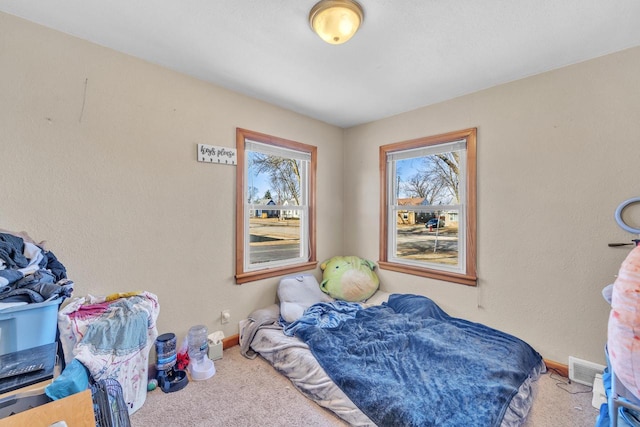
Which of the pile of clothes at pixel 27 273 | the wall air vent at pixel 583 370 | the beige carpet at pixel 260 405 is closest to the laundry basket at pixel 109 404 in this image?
the beige carpet at pixel 260 405

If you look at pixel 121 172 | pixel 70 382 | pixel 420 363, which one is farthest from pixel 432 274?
pixel 121 172

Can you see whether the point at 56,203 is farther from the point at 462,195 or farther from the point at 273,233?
the point at 462,195

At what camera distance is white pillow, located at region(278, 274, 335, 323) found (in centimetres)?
250

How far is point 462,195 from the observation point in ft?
8.51

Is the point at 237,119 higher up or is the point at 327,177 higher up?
the point at 237,119

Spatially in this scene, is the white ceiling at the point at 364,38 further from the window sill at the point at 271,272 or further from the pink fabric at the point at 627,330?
the window sill at the point at 271,272

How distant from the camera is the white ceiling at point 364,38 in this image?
4.74ft

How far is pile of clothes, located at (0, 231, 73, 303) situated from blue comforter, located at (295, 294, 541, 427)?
1609 millimetres

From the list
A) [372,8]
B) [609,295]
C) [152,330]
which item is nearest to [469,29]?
[372,8]

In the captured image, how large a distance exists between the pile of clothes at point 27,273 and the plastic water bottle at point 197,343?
98 centimetres

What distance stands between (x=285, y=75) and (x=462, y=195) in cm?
197

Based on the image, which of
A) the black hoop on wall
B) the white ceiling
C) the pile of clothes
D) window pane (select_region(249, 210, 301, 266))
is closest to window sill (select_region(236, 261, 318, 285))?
window pane (select_region(249, 210, 301, 266))

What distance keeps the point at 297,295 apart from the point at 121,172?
1.85 metres

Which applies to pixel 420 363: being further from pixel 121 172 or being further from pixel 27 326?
pixel 121 172
